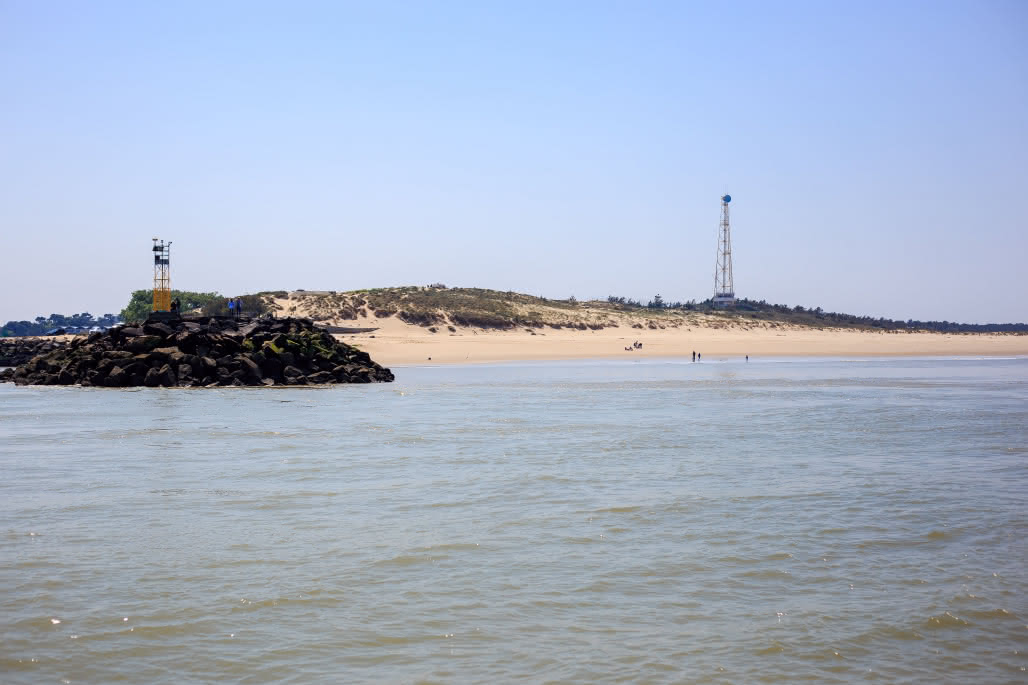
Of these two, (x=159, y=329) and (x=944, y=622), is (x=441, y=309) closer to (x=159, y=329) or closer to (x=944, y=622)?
(x=159, y=329)

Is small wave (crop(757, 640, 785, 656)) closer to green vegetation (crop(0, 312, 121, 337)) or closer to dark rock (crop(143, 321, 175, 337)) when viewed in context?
dark rock (crop(143, 321, 175, 337))

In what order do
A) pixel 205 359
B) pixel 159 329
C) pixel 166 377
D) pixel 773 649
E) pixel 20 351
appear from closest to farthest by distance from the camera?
pixel 773 649, pixel 166 377, pixel 205 359, pixel 159 329, pixel 20 351

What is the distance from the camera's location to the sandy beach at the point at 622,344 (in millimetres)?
57812

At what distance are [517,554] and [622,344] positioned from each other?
56.9 m

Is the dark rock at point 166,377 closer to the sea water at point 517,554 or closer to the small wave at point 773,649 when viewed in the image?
the sea water at point 517,554

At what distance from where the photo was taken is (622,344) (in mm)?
65250

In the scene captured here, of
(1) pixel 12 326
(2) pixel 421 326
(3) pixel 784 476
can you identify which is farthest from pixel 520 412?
(1) pixel 12 326

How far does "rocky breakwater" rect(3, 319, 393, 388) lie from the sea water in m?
14.6

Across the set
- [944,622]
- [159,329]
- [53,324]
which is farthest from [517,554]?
[53,324]

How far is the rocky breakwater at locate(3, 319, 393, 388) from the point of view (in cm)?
3434

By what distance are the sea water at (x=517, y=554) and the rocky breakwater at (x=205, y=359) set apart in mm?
14570

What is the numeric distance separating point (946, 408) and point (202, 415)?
19551 millimetres

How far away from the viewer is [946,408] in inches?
966

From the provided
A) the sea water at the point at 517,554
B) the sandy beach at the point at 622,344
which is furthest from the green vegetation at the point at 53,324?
the sea water at the point at 517,554
